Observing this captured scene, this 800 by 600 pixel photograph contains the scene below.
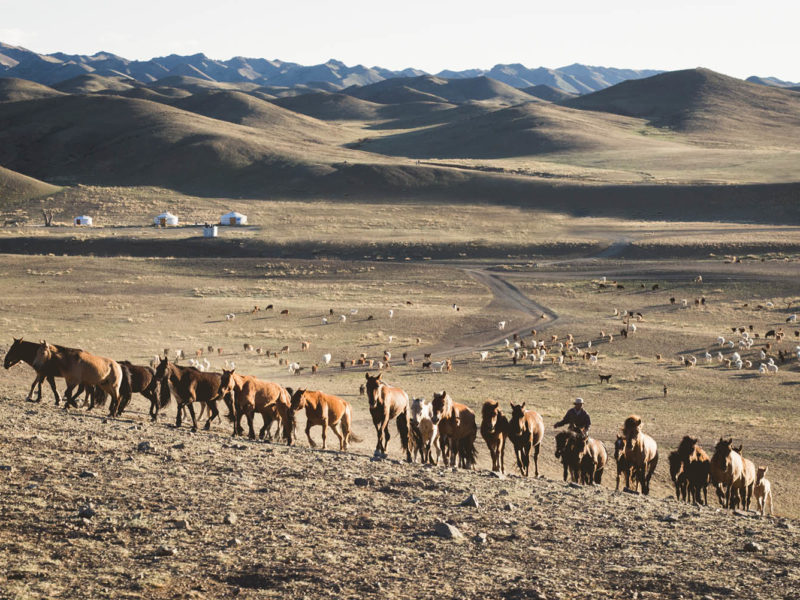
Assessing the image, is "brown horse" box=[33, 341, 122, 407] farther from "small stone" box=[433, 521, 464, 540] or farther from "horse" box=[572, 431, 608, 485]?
"small stone" box=[433, 521, 464, 540]

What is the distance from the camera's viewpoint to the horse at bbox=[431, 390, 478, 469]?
730 inches

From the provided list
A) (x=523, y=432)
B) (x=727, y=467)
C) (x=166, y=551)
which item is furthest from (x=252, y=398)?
(x=727, y=467)

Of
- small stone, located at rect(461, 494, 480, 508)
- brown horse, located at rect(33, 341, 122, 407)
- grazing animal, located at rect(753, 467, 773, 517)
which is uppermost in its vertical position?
brown horse, located at rect(33, 341, 122, 407)

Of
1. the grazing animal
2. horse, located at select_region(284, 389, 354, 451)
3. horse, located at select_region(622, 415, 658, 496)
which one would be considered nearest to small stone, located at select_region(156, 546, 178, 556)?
horse, located at select_region(284, 389, 354, 451)

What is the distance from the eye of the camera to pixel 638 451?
18.4 metres

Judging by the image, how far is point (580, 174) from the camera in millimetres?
128875

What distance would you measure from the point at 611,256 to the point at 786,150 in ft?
332

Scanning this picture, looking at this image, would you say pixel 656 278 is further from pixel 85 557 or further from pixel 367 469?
pixel 85 557

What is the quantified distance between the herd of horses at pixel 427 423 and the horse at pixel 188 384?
0.02 metres

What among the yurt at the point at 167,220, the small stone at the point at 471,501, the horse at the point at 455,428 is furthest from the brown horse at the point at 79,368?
the yurt at the point at 167,220

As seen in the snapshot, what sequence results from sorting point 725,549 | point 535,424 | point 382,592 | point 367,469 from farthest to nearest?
1. point 535,424
2. point 367,469
3. point 725,549
4. point 382,592

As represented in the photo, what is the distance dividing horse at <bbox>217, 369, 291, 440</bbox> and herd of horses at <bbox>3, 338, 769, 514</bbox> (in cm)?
2

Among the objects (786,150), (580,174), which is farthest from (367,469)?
(786,150)

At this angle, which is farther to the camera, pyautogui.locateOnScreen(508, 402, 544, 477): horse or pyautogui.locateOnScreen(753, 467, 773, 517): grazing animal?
pyautogui.locateOnScreen(753, 467, 773, 517): grazing animal
